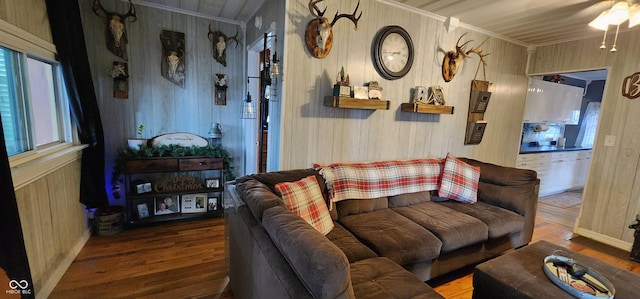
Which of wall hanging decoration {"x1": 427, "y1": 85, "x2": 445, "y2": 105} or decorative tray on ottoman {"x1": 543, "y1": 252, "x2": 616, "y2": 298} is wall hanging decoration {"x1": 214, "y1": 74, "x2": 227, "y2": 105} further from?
decorative tray on ottoman {"x1": 543, "y1": 252, "x2": 616, "y2": 298}

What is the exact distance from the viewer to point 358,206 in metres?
2.35

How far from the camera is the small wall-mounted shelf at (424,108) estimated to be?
108 inches

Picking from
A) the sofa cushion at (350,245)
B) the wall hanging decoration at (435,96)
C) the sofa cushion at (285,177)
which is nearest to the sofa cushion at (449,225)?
the sofa cushion at (350,245)

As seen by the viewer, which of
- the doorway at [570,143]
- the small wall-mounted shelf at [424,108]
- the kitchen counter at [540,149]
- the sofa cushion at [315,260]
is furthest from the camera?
the kitchen counter at [540,149]

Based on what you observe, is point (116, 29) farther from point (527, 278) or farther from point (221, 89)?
point (527, 278)

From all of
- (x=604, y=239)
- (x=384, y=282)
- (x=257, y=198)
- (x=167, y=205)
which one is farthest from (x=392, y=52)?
(x=604, y=239)

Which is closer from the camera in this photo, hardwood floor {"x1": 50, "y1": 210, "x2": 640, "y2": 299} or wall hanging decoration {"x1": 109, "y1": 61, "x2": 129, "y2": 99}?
hardwood floor {"x1": 50, "y1": 210, "x2": 640, "y2": 299}

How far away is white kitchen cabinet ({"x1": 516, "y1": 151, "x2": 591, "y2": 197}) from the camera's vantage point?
4406 mm

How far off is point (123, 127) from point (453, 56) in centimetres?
379

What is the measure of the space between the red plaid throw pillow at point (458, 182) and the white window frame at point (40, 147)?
3261 millimetres

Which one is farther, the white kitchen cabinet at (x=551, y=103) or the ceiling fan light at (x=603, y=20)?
the white kitchen cabinet at (x=551, y=103)

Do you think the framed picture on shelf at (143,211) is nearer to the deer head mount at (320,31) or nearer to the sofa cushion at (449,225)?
the deer head mount at (320,31)

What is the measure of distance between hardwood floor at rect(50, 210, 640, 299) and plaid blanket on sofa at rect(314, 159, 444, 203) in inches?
33.0

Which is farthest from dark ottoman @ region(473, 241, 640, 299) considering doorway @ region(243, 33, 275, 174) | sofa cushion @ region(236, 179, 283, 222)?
doorway @ region(243, 33, 275, 174)
